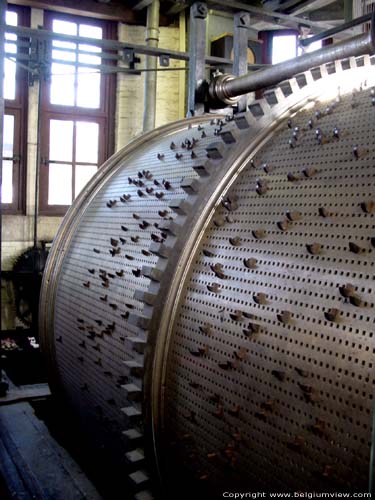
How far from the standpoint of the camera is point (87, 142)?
9.01 meters

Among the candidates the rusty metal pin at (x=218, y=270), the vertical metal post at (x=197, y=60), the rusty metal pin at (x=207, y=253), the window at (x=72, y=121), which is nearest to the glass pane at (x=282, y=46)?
the window at (x=72, y=121)

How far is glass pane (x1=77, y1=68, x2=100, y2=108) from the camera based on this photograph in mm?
8859

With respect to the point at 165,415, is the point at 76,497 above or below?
below

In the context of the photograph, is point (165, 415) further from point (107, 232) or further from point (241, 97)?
point (241, 97)

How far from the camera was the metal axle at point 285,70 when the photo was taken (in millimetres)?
2654

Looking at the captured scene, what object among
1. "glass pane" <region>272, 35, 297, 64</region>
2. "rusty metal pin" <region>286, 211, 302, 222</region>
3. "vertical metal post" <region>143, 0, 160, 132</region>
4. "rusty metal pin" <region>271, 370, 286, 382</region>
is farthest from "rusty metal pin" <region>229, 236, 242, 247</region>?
"glass pane" <region>272, 35, 297, 64</region>

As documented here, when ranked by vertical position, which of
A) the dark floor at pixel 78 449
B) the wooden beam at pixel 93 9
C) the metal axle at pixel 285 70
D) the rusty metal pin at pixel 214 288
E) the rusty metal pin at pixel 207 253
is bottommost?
the dark floor at pixel 78 449

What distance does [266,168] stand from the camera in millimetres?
2305

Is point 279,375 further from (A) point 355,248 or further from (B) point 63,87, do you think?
(B) point 63,87

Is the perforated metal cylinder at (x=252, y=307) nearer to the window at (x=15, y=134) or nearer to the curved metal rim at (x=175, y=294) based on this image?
the curved metal rim at (x=175, y=294)

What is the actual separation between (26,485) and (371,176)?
236cm

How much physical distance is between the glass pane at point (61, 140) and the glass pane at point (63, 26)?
1351 millimetres

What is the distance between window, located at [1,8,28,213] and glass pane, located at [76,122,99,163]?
82 cm

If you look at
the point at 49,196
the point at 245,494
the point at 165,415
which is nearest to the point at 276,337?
the point at 245,494
